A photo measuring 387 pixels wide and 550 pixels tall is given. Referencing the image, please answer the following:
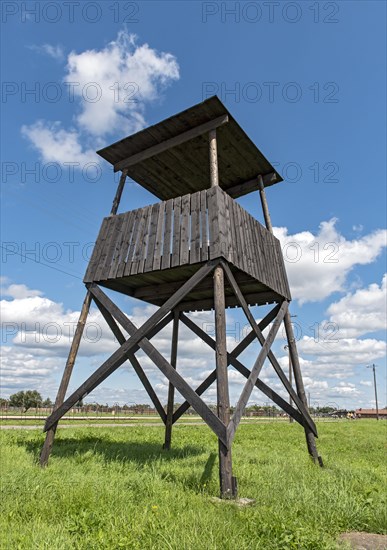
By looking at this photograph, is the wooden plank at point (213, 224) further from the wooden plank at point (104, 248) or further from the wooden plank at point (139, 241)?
the wooden plank at point (104, 248)

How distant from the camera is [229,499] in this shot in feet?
14.5

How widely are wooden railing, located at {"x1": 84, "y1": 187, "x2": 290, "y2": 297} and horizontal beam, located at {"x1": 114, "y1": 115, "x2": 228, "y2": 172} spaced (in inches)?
Result: 50.0

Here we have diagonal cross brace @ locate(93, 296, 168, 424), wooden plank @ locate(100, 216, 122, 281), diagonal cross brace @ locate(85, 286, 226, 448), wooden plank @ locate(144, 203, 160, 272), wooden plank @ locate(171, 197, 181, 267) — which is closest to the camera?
diagonal cross brace @ locate(85, 286, 226, 448)

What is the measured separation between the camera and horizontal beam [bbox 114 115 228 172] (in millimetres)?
6953

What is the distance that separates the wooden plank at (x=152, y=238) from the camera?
6790 mm

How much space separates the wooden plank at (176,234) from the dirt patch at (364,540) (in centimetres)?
428

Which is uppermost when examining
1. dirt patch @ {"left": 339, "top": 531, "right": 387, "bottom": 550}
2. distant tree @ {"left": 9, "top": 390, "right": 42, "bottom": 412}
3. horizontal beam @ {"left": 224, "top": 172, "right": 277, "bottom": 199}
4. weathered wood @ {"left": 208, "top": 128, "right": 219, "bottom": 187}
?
horizontal beam @ {"left": 224, "top": 172, "right": 277, "bottom": 199}

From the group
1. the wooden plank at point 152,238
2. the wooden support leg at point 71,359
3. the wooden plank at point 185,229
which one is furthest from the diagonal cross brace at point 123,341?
the wooden plank at point 185,229

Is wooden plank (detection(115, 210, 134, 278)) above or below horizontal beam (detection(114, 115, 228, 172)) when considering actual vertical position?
below

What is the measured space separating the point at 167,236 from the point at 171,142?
216cm

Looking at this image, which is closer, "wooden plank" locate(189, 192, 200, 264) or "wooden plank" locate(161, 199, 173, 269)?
A: "wooden plank" locate(189, 192, 200, 264)

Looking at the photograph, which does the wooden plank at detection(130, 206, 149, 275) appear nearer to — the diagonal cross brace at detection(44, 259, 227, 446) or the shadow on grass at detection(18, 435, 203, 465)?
the diagonal cross brace at detection(44, 259, 227, 446)

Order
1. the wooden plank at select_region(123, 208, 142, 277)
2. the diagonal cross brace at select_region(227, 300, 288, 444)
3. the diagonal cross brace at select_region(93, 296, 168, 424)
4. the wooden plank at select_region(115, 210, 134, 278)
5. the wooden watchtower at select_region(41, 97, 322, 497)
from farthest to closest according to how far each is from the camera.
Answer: the diagonal cross brace at select_region(93, 296, 168, 424), the wooden plank at select_region(115, 210, 134, 278), the wooden plank at select_region(123, 208, 142, 277), the wooden watchtower at select_region(41, 97, 322, 497), the diagonal cross brace at select_region(227, 300, 288, 444)

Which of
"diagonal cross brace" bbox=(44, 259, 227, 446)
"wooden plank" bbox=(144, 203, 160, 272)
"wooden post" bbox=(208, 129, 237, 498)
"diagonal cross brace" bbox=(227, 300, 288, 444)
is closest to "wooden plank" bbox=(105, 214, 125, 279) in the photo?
"wooden plank" bbox=(144, 203, 160, 272)
